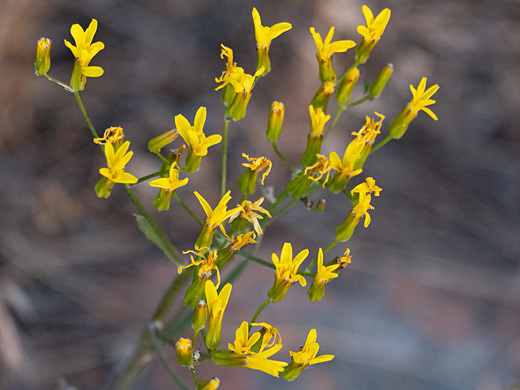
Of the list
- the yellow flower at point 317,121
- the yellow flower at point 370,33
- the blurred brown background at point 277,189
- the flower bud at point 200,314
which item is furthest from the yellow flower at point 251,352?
the blurred brown background at point 277,189

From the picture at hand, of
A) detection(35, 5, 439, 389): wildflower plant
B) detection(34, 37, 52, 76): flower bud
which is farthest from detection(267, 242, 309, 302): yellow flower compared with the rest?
detection(34, 37, 52, 76): flower bud

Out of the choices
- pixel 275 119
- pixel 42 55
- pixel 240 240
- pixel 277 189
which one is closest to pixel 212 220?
pixel 240 240

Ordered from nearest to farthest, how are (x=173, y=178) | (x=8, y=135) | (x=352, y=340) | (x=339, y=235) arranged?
(x=173, y=178), (x=339, y=235), (x=352, y=340), (x=8, y=135)

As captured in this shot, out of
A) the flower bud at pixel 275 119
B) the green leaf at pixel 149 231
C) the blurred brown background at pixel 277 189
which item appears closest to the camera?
the green leaf at pixel 149 231

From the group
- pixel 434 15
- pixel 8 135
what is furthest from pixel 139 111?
pixel 434 15

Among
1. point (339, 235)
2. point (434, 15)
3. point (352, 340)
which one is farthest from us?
point (434, 15)

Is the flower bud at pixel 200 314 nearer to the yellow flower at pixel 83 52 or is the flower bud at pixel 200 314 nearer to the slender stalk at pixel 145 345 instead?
the slender stalk at pixel 145 345

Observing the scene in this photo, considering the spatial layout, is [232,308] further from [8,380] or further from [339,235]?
[339,235]
